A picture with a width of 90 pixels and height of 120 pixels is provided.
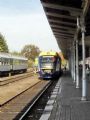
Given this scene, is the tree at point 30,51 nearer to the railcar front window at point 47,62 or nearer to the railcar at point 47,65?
the railcar at point 47,65

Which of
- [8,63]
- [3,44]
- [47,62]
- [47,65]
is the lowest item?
[47,65]

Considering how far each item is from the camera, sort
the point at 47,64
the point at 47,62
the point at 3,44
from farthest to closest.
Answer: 1. the point at 3,44
2. the point at 47,62
3. the point at 47,64

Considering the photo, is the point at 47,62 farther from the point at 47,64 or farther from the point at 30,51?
the point at 30,51

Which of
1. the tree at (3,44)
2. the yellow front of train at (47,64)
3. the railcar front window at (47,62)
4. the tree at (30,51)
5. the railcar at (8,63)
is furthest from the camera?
the tree at (30,51)

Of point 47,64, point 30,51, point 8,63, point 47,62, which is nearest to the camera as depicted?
point 47,64

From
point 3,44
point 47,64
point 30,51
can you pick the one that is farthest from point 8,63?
point 30,51

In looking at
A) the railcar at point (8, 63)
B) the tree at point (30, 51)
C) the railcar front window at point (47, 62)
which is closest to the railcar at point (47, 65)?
the railcar front window at point (47, 62)

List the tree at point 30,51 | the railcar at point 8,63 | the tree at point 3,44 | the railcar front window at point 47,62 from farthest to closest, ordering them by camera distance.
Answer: the tree at point 30,51 < the tree at point 3,44 < the railcar at point 8,63 < the railcar front window at point 47,62

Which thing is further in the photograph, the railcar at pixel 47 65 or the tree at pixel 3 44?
the tree at pixel 3 44

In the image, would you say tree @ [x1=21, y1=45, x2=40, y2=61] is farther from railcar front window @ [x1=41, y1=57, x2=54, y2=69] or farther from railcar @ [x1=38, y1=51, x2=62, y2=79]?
railcar front window @ [x1=41, y1=57, x2=54, y2=69]

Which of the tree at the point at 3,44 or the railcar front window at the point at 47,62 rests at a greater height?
the tree at the point at 3,44

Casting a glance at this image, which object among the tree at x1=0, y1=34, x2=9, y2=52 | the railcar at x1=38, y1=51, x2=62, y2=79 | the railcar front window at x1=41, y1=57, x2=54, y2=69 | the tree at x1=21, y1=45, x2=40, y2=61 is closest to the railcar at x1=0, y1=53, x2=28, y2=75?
the railcar at x1=38, y1=51, x2=62, y2=79

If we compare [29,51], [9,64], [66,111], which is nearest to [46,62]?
[9,64]

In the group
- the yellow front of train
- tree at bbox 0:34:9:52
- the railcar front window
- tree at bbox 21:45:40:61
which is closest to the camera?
the yellow front of train
